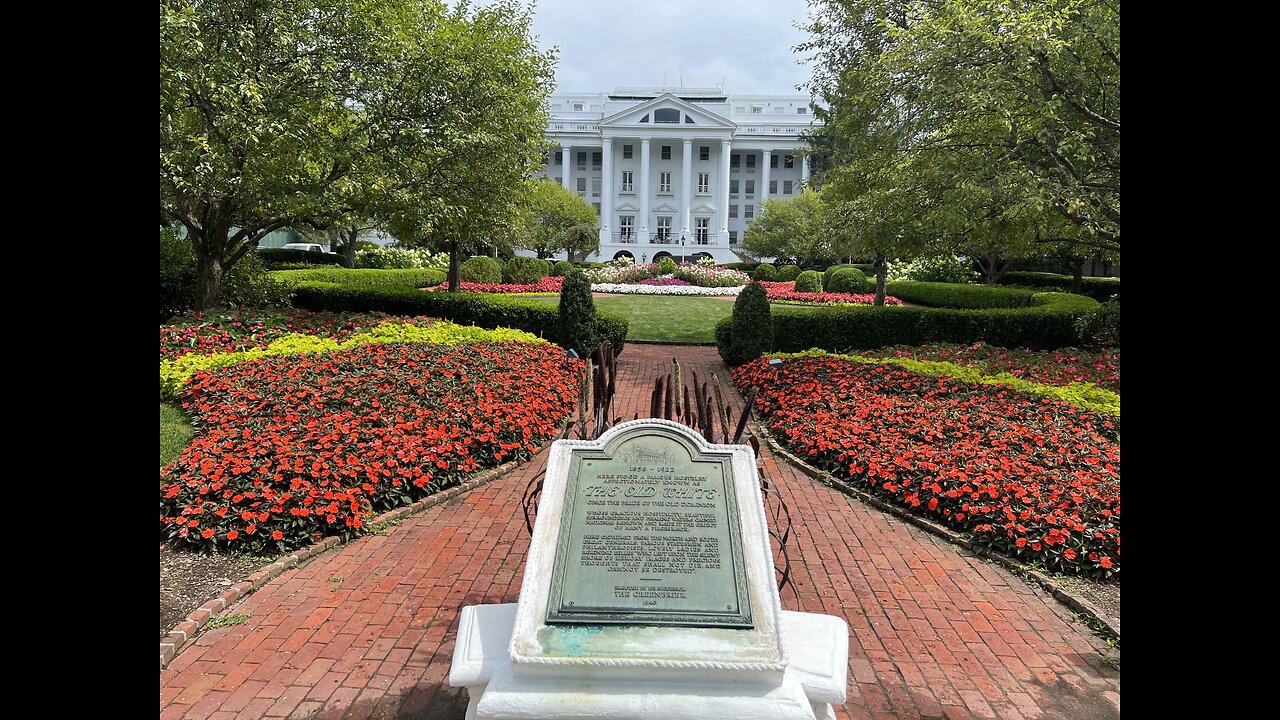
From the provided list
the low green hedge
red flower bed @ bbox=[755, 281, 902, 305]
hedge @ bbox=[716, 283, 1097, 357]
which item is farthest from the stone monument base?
red flower bed @ bbox=[755, 281, 902, 305]

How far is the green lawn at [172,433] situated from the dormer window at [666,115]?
59366mm

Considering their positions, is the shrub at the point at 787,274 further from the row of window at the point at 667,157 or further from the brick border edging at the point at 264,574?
the brick border edging at the point at 264,574

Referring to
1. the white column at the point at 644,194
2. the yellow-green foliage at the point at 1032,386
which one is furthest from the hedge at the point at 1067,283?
the white column at the point at 644,194

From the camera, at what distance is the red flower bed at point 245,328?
34.8 feet

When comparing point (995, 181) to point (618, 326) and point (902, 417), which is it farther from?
point (618, 326)

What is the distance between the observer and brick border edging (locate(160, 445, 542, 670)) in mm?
3943

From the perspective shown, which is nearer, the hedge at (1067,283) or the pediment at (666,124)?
the hedge at (1067,283)

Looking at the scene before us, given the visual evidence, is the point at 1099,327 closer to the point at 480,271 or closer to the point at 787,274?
the point at 480,271

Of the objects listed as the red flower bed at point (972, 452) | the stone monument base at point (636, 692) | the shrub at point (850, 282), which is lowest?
the stone monument base at point (636, 692)

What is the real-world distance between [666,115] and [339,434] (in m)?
61.4

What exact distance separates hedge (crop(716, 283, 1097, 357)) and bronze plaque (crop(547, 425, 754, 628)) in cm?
954

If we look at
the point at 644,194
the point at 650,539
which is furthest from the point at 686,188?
the point at 650,539
